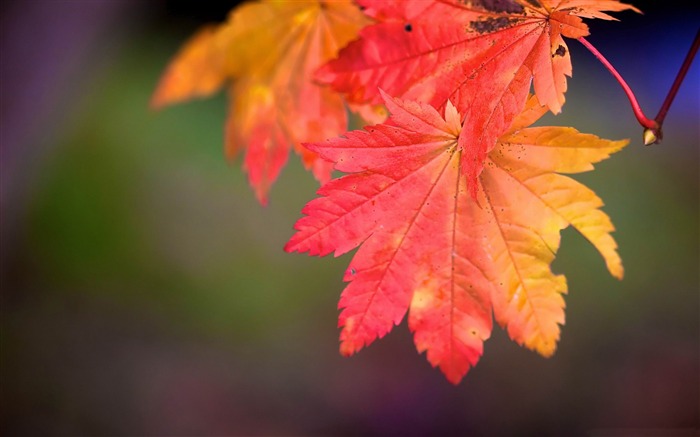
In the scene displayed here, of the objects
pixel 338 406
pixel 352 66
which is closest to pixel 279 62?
pixel 352 66

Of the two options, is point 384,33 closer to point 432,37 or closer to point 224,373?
point 432,37

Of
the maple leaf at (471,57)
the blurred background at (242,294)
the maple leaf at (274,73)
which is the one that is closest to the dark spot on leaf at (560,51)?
the maple leaf at (471,57)

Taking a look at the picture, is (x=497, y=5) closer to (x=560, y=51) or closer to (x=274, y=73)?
(x=560, y=51)

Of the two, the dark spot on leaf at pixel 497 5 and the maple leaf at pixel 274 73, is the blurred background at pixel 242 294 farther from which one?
the dark spot on leaf at pixel 497 5

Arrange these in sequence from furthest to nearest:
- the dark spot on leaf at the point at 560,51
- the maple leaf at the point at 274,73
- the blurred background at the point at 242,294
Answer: the blurred background at the point at 242,294, the maple leaf at the point at 274,73, the dark spot on leaf at the point at 560,51

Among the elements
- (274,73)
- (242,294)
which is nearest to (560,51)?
A: (274,73)

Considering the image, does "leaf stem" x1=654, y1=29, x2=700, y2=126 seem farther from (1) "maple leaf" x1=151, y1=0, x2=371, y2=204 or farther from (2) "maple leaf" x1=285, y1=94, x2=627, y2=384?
(1) "maple leaf" x1=151, y1=0, x2=371, y2=204
